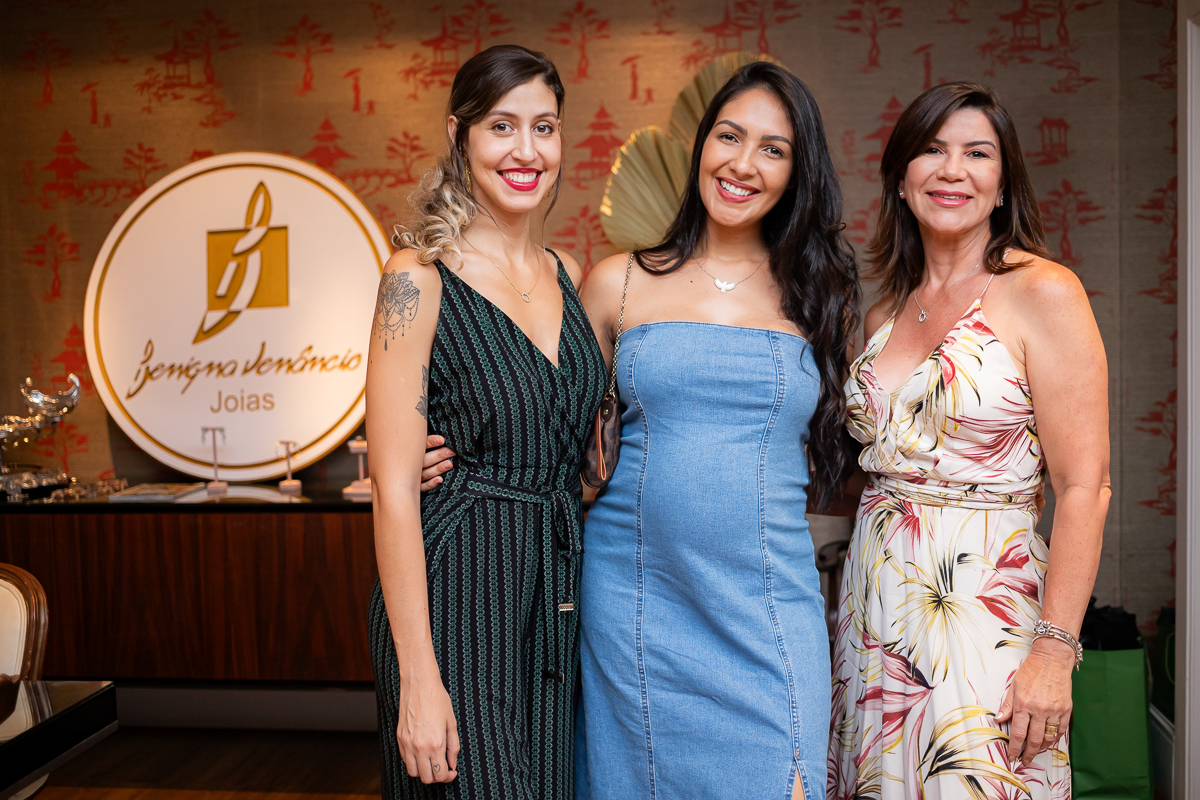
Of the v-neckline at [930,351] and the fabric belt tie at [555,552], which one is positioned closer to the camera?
the fabric belt tie at [555,552]

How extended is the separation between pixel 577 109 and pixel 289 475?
72.6 inches

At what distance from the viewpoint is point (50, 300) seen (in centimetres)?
363

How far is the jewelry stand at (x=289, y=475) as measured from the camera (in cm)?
314

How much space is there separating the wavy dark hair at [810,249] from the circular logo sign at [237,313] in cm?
182

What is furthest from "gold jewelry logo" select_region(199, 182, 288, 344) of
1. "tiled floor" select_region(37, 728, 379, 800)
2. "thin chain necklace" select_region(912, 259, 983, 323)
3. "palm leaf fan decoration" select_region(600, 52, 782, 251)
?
"thin chain necklace" select_region(912, 259, 983, 323)

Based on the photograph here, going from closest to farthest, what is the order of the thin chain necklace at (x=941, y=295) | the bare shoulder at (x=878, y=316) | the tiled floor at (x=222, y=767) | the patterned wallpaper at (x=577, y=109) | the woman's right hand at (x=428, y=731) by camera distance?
1. the woman's right hand at (x=428, y=731)
2. the thin chain necklace at (x=941, y=295)
3. the bare shoulder at (x=878, y=316)
4. the tiled floor at (x=222, y=767)
5. the patterned wallpaper at (x=577, y=109)

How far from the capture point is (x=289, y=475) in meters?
3.23

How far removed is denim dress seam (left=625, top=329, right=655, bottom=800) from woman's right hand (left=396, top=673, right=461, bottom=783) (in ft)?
1.13

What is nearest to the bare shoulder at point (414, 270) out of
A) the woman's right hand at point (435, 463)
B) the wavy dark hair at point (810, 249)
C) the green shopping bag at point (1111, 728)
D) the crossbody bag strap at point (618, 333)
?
the woman's right hand at point (435, 463)

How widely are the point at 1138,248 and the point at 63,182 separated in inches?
172

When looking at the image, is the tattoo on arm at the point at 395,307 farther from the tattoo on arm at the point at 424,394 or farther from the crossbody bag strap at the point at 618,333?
the crossbody bag strap at the point at 618,333

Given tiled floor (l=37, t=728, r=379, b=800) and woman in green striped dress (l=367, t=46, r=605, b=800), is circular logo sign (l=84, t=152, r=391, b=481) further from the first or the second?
woman in green striped dress (l=367, t=46, r=605, b=800)

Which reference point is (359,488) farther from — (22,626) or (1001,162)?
(1001,162)

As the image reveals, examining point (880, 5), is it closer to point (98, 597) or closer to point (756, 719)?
point (756, 719)
